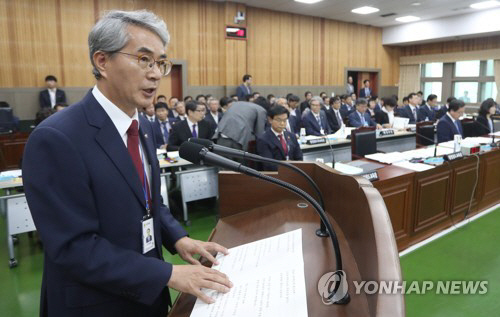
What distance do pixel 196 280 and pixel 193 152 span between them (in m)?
0.35

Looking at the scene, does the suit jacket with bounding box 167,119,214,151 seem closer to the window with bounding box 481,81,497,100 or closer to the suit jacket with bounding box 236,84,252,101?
the suit jacket with bounding box 236,84,252,101

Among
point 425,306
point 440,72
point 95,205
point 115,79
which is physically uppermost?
point 440,72

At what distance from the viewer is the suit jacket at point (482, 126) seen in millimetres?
5457

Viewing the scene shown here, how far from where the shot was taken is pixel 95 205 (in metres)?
0.85

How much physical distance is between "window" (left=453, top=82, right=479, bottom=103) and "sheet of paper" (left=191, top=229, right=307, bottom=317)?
13.5m

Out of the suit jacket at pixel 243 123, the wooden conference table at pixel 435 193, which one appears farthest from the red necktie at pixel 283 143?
Answer: the wooden conference table at pixel 435 193

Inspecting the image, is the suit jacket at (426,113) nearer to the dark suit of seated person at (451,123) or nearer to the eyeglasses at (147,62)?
the dark suit of seated person at (451,123)

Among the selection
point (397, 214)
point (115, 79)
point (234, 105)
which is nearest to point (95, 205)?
point (115, 79)

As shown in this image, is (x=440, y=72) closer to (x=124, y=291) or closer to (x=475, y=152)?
(x=475, y=152)

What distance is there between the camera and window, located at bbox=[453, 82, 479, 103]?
12.2 m

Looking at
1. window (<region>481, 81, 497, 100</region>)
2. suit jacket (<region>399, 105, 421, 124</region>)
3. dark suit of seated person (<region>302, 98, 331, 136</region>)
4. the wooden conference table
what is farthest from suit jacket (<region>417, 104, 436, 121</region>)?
window (<region>481, 81, 497, 100</region>)

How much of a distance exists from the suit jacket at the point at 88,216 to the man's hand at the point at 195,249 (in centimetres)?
17

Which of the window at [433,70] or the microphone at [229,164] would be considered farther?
the window at [433,70]

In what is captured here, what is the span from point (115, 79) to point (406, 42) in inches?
543
